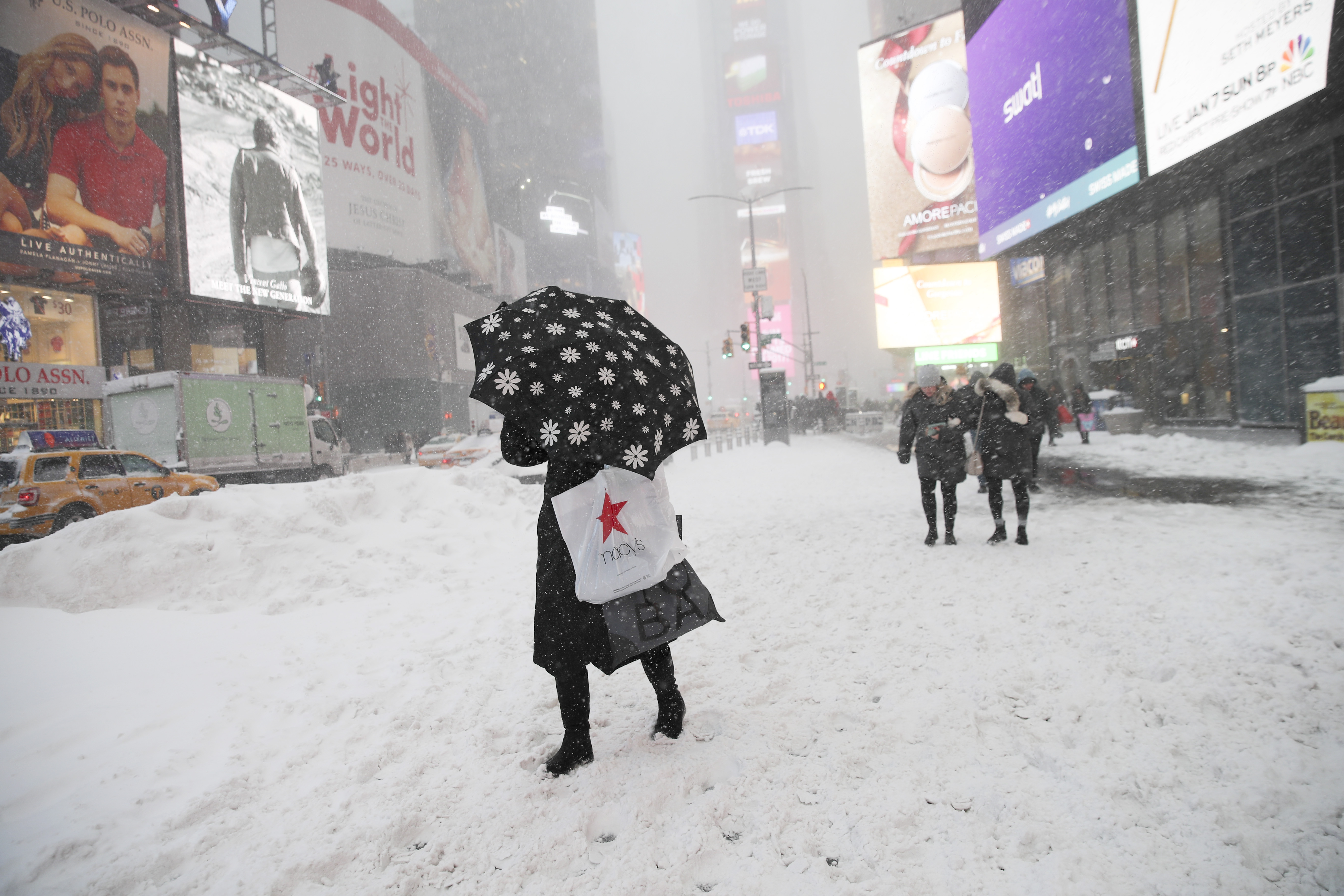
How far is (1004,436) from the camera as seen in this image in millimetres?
6664

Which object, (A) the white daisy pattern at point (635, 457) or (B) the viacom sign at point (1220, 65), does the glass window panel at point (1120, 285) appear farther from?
(A) the white daisy pattern at point (635, 457)

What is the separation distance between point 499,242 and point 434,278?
22.7 metres

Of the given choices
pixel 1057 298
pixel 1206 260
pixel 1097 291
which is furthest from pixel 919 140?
pixel 1206 260

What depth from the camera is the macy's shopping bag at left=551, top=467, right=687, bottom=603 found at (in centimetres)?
260

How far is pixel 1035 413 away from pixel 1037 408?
690 mm

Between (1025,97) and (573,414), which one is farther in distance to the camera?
(1025,97)

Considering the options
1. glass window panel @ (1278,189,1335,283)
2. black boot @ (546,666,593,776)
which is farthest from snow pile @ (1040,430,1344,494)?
black boot @ (546,666,593,776)

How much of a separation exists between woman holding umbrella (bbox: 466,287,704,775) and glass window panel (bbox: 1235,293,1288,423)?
19.7 meters

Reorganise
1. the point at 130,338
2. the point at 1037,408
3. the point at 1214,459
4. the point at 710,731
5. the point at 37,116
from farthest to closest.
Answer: the point at 130,338 < the point at 37,116 < the point at 1214,459 < the point at 1037,408 < the point at 710,731

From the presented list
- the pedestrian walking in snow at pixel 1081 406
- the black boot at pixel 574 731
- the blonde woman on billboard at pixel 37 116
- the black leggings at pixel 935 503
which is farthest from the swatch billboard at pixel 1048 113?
the blonde woman on billboard at pixel 37 116

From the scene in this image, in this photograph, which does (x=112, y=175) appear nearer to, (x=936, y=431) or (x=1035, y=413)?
(x=936, y=431)

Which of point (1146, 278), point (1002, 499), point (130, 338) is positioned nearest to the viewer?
point (1002, 499)

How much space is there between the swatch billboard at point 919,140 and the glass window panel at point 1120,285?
1314cm

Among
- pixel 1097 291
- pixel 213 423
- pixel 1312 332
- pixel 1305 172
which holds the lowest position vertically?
pixel 213 423
